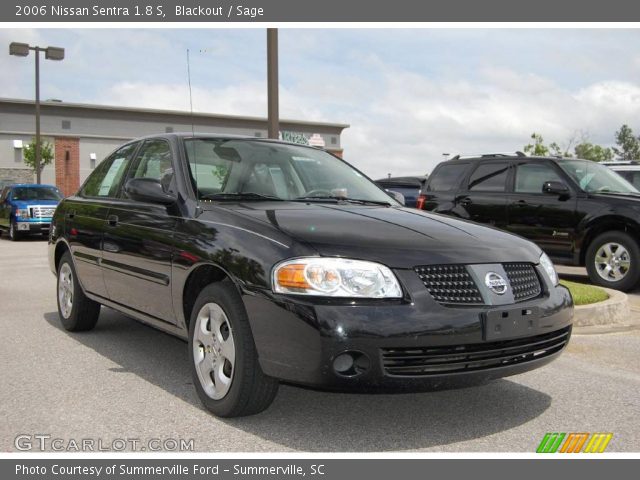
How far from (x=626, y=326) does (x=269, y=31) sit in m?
5.76

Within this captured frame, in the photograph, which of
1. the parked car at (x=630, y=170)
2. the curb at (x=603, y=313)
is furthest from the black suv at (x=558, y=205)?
the parked car at (x=630, y=170)

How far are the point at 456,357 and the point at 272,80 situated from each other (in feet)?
22.6

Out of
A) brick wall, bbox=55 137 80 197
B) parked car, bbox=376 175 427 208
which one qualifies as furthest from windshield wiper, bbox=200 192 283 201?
brick wall, bbox=55 137 80 197

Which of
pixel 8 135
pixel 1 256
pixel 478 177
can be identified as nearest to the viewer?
pixel 478 177

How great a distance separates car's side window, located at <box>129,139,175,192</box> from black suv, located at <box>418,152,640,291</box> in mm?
6022

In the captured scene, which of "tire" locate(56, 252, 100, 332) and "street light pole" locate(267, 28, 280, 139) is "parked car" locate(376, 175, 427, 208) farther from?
"tire" locate(56, 252, 100, 332)

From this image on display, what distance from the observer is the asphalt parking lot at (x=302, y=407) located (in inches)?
145

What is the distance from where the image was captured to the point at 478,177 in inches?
426

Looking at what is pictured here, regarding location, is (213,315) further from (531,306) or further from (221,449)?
(531,306)

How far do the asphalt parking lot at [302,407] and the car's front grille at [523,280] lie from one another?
0.72 metres

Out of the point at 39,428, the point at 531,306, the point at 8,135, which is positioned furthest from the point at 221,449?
the point at 8,135

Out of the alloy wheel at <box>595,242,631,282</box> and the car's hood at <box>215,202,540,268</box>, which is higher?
the car's hood at <box>215,202,540,268</box>

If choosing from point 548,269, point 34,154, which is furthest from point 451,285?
point 34,154

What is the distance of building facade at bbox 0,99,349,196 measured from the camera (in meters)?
47.5
